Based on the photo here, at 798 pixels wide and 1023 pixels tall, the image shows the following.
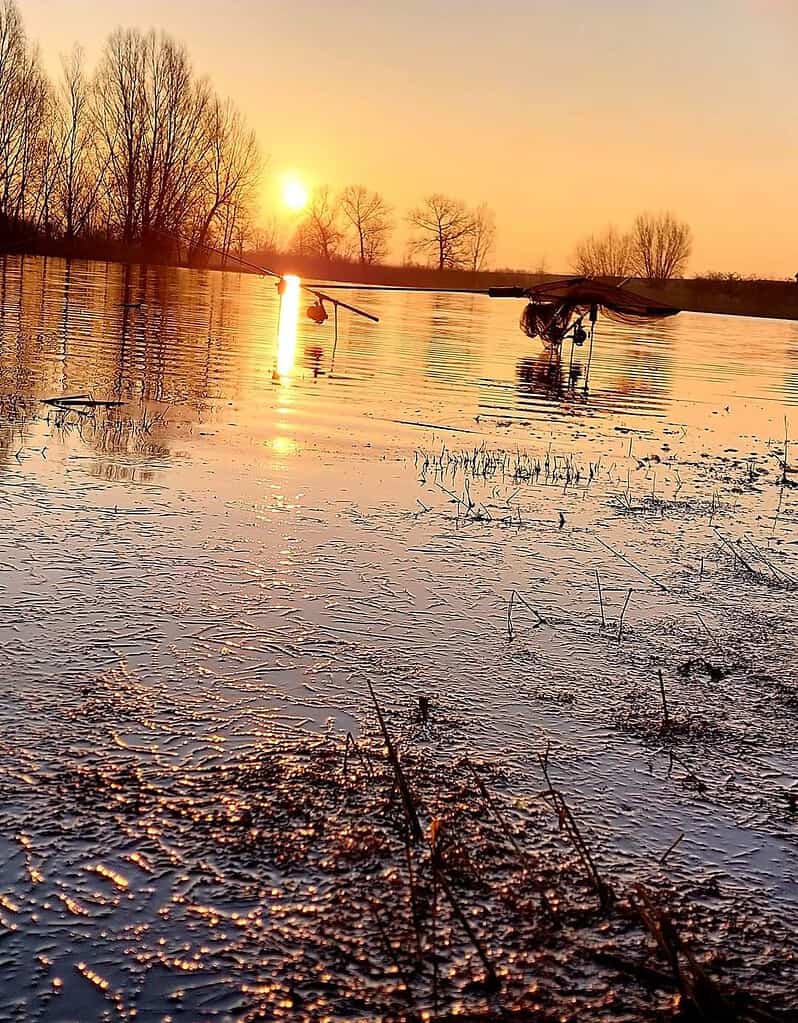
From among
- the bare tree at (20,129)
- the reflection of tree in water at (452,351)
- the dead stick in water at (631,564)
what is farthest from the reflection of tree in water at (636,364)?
the bare tree at (20,129)

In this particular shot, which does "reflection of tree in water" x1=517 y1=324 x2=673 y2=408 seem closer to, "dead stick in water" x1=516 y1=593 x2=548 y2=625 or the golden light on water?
the golden light on water

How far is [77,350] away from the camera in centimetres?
1834

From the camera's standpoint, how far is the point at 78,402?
11648 mm

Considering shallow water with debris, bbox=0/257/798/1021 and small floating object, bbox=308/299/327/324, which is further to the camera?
small floating object, bbox=308/299/327/324

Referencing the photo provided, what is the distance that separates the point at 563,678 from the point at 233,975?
8.33 feet

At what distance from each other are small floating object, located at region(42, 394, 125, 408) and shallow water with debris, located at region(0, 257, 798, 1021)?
1.36ft

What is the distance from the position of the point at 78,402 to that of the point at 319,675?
329 inches

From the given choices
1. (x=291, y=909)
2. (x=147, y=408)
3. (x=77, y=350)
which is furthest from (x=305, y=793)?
(x=77, y=350)

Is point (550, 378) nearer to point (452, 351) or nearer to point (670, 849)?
point (452, 351)

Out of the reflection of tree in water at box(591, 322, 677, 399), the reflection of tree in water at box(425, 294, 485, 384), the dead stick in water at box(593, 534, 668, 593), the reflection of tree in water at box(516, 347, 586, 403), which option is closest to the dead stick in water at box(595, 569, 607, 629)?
the dead stick in water at box(593, 534, 668, 593)

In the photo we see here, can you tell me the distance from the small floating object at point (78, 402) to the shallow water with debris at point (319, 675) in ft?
1.36

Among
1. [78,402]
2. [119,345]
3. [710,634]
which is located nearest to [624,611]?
[710,634]

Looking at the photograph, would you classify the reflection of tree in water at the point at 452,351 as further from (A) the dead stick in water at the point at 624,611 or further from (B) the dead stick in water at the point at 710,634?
(B) the dead stick in water at the point at 710,634

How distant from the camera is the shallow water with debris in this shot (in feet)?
8.52
